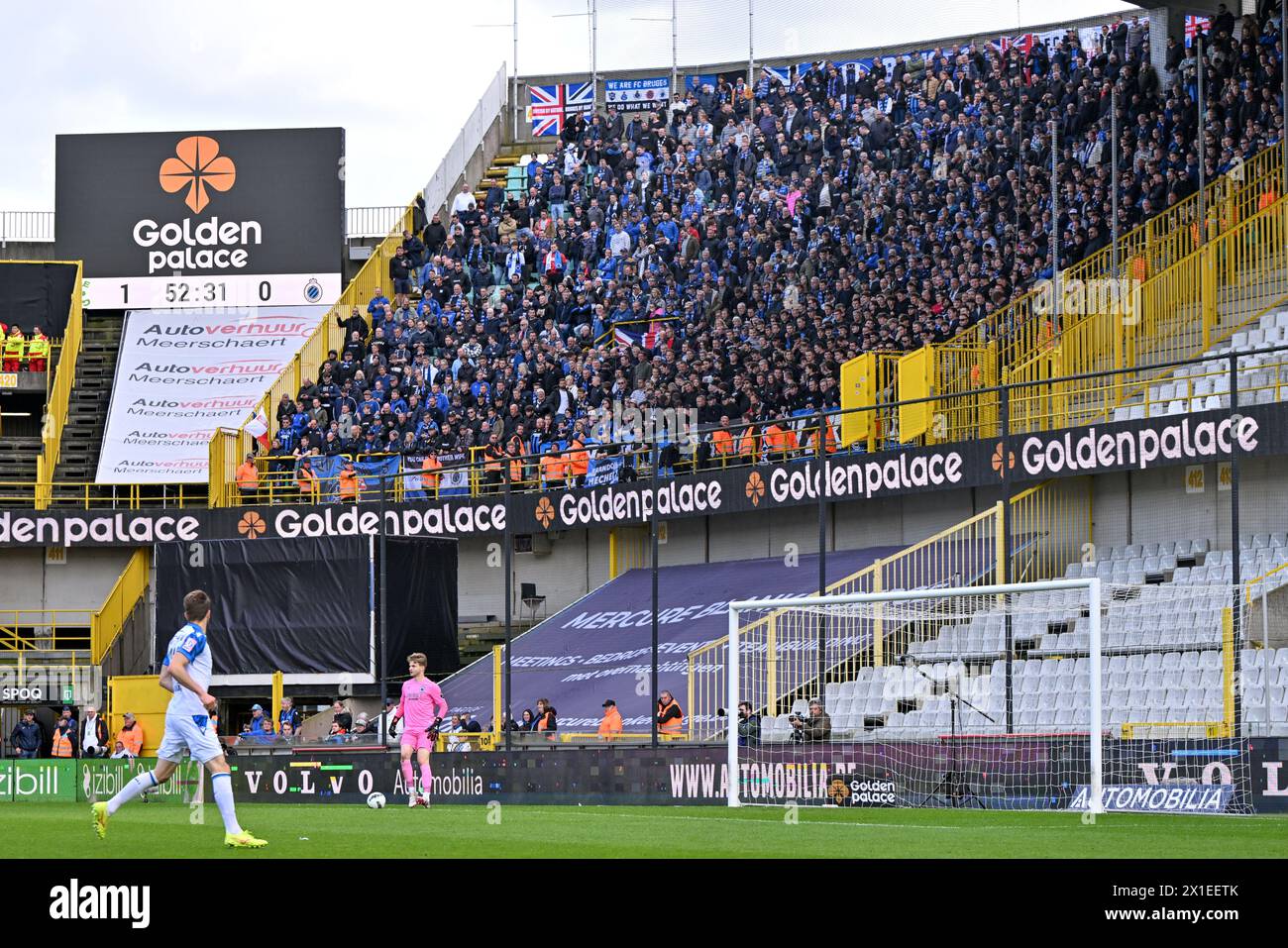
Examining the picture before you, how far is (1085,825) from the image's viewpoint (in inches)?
598

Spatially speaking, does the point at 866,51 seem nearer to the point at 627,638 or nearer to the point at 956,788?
the point at 627,638

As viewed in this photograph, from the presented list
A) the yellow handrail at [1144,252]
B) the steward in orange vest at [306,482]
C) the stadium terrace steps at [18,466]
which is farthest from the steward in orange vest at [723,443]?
the stadium terrace steps at [18,466]

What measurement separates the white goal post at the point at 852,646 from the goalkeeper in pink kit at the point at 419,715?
3369 mm

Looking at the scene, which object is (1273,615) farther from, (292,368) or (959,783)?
(292,368)

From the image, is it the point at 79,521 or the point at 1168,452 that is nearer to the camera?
the point at 1168,452

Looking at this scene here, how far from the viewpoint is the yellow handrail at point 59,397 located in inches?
1681

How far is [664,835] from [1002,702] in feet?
23.7

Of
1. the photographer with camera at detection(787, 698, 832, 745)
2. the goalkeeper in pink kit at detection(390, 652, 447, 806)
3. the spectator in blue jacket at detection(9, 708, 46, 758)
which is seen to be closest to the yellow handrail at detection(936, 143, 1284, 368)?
the photographer with camera at detection(787, 698, 832, 745)

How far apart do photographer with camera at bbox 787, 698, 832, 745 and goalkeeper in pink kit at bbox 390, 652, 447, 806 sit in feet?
13.3

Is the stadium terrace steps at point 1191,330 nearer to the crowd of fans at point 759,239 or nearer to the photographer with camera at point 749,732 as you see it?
the crowd of fans at point 759,239

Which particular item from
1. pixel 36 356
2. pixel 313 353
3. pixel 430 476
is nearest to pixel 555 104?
pixel 313 353
